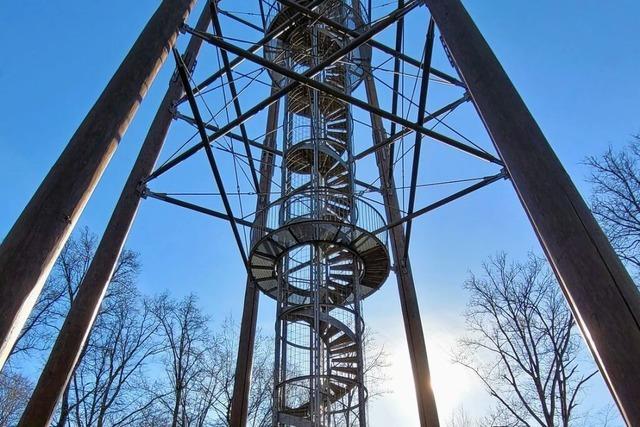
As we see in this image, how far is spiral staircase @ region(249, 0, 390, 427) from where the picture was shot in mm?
7820

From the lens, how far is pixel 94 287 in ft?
22.9

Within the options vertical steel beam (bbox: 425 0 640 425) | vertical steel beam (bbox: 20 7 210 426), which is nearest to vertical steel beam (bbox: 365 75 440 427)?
vertical steel beam (bbox: 20 7 210 426)

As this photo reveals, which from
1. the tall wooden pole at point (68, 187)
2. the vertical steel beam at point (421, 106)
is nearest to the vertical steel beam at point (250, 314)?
the vertical steel beam at point (421, 106)

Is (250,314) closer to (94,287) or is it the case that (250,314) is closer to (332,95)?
(94,287)

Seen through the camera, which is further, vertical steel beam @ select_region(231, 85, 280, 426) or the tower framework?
vertical steel beam @ select_region(231, 85, 280, 426)

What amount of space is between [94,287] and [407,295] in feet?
17.5

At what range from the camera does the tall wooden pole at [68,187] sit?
9.84ft

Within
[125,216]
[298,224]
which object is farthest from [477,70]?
[125,216]

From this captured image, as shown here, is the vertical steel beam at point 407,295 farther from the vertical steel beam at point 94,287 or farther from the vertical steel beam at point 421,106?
the vertical steel beam at point 94,287

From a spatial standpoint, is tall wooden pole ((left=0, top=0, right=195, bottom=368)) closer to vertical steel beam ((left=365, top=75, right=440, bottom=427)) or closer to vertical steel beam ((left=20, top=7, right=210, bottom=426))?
vertical steel beam ((left=20, top=7, right=210, bottom=426))

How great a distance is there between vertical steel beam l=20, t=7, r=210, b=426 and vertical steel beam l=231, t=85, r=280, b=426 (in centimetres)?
214

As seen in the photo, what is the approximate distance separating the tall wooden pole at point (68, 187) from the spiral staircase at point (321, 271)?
12.7 feet

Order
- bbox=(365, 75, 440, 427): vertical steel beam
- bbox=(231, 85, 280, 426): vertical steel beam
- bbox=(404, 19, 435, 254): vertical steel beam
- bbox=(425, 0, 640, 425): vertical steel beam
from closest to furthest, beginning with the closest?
bbox=(425, 0, 640, 425): vertical steel beam
bbox=(404, 19, 435, 254): vertical steel beam
bbox=(365, 75, 440, 427): vertical steel beam
bbox=(231, 85, 280, 426): vertical steel beam

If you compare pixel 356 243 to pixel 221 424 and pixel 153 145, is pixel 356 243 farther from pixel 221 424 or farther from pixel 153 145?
pixel 221 424
